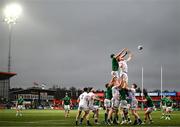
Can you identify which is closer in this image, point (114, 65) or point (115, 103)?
point (115, 103)

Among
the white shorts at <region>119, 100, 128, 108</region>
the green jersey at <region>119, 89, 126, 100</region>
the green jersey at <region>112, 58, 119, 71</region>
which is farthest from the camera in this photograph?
the green jersey at <region>112, 58, 119, 71</region>

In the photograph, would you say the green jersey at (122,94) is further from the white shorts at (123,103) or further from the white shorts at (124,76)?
the white shorts at (124,76)

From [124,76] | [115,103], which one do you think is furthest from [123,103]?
[124,76]

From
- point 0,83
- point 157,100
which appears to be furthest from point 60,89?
point 0,83

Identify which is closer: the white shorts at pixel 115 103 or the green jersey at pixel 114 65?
the white shorts at pixel 115 103

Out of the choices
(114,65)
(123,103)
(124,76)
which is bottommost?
(123,103)

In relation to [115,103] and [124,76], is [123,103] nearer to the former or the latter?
[115,103]

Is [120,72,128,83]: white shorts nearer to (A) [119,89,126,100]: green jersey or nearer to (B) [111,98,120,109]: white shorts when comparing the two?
(A) [119,89,126,100]: green jersey

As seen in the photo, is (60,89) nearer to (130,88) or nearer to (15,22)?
(15,22)

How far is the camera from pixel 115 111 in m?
21.6

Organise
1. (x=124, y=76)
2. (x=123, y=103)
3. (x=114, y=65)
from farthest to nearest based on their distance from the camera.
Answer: (x=114, y=65) → (x=123, y=103) → (x=124, y=76)

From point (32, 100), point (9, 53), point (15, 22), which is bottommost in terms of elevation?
Answer: point (32, 100)

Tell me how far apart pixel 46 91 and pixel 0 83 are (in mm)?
36370

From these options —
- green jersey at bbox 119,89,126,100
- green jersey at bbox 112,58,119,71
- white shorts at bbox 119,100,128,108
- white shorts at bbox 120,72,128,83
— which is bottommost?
white shorts at bbox 119,100,128,108
